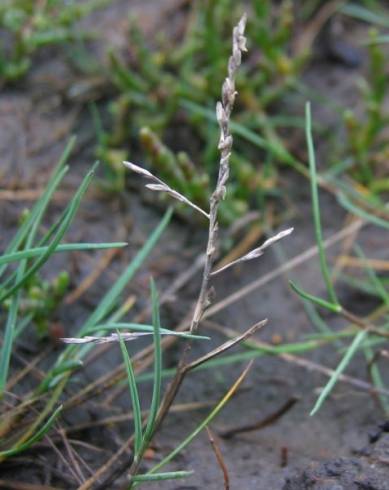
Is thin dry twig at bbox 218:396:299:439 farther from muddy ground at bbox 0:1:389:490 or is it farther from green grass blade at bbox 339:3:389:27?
green grass blade at bbox 339:3:389:27

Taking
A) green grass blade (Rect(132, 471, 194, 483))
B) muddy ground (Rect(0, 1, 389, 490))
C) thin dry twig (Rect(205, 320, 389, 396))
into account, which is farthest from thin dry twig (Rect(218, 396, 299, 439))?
green grass blade (Rect(132, 471, 194, 483))

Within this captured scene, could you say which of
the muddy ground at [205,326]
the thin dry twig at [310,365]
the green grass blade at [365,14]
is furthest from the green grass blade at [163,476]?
the green grass blade at [365,14]

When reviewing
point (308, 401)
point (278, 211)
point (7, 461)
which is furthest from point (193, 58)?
point (7, 461)

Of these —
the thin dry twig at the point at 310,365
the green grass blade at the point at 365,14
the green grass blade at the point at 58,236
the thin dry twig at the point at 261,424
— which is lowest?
the thin dry twig at the point at 261,424

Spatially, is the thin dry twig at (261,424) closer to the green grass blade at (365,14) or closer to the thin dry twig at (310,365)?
the thin dry twig at (310,365)

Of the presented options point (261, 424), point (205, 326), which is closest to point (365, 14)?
point (205, 326)

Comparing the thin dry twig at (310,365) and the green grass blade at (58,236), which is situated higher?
the green grass blade at (58,236)

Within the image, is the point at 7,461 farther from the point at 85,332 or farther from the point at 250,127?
the point at 250,127

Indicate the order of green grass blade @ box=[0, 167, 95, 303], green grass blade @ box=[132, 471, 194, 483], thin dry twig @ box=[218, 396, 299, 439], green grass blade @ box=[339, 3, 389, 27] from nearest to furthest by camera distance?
green grass blade @ box=[132, 471, 194, 483] < green grass blade @ box=[0, 167, 95, 303] < thin dry twig @ box=[218, 396, 299, 439] < green grass blade @ box=[339, 3, 389, 27]

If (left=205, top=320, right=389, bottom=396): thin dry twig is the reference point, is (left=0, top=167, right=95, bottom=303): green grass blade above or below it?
above
